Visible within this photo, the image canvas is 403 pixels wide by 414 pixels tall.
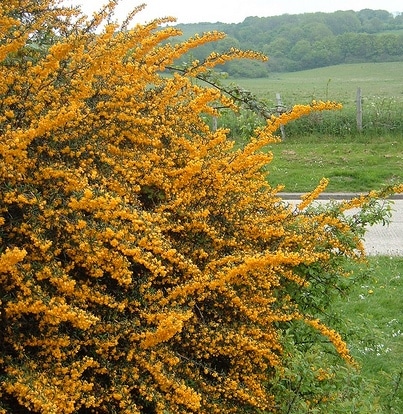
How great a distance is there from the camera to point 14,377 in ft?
9.02

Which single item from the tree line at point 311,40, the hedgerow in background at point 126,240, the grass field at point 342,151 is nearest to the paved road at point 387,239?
the grass field at point 342,151

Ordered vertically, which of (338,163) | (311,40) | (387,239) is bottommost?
(387,239)

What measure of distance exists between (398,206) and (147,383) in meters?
9.47

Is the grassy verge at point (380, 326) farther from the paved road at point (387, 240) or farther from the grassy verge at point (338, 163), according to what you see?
the grassy verge at point (338, 163)

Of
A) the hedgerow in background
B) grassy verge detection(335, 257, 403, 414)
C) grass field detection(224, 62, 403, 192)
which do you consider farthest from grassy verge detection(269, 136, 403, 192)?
the hedgerow in background

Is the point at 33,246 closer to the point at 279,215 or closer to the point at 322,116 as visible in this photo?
the point at 279,215

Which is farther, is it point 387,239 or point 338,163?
point 338,163

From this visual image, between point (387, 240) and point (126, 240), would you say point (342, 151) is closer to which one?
point (387, 240)

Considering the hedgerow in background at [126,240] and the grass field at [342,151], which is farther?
the grass field at [342,151]

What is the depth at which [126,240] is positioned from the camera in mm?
2764

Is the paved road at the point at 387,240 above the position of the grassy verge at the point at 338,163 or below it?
below

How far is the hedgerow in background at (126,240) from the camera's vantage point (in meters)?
2.78

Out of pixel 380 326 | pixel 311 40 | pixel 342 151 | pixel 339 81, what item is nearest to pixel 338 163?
pixel 342 151

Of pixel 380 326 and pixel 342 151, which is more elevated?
pixel 342 151
